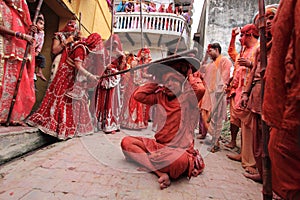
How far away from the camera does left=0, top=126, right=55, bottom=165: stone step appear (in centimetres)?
218

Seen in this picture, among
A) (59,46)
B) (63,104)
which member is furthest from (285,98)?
(59,46)

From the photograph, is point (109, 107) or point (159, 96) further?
point (109, 107)

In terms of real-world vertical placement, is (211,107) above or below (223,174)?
above

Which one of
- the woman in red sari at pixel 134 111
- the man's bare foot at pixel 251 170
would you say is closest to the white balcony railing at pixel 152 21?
the woman in red sari at pixel 134 111

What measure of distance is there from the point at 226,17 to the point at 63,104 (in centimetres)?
886

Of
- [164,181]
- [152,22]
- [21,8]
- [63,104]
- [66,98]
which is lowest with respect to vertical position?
[164,181]

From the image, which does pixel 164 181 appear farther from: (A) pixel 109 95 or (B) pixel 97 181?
(A) pixel 109 95

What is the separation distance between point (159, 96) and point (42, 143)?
203 centimetres

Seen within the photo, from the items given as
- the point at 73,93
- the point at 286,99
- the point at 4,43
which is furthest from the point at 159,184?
the point at 4,43

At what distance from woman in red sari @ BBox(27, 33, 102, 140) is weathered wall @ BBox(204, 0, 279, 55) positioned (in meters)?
7.19

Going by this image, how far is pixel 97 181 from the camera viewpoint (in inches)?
78.3

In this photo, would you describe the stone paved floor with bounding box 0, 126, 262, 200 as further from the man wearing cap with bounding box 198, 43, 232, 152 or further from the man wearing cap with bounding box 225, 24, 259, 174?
the man wearing cap with bounding box 198, 43, 232, 152

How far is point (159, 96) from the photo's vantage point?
2.57m

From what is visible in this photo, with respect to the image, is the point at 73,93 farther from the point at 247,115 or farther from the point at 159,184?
the point at 247,115
